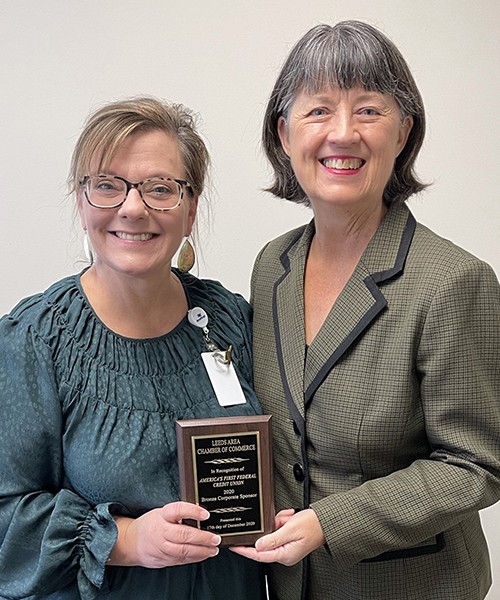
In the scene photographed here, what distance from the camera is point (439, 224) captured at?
2.55 meters

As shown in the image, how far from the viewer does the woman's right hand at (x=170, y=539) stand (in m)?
1.24

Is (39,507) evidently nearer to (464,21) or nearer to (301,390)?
(301,390)

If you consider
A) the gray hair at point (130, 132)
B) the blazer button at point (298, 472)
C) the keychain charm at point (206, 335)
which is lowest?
the blazer button at point (298, 472)

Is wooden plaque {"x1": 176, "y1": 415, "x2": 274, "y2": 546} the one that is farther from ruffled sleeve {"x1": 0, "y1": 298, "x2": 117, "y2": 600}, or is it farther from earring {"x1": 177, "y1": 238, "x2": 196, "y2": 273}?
earring {"x1": 177, "y1": 238, "x2": 196, "y2": 273}

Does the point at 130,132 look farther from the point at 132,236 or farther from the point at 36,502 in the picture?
the point at 36,502

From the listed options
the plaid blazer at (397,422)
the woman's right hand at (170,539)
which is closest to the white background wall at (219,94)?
the plaid blazer at (397,422)

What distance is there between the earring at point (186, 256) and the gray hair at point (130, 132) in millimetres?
131

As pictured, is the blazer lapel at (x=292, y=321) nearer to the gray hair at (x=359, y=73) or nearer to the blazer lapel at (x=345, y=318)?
the blazer lapel at (x=345, y=318)

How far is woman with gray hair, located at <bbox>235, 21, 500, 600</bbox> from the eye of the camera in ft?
4.20

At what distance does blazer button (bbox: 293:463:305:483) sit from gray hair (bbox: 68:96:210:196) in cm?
54

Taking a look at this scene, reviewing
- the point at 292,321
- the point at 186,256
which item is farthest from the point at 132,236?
the point at 292,321

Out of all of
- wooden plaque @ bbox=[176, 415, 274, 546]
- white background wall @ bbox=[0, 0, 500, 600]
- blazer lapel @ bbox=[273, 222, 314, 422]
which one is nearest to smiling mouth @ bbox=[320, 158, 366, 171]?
blazer lapel @ bbox=[273, 222, 314, 422]

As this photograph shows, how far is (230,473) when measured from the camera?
1257mm

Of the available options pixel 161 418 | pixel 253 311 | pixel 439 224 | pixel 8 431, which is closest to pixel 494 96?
pixel 439 224
